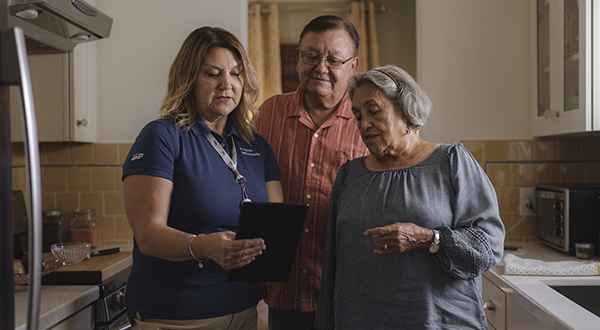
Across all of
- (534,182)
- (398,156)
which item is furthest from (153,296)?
(534,182)

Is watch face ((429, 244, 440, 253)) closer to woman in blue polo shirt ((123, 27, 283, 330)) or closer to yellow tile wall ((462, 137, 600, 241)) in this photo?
woman in blue polo shirt ((123, 27, 283, 330))

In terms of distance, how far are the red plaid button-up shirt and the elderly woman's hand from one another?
0.45m

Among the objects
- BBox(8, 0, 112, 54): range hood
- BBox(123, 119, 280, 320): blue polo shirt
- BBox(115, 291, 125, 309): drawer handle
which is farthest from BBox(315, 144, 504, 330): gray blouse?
BBox(8, 0, 112, 54): range hood

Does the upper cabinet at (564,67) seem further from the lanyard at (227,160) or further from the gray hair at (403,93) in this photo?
the lanyard at (227,160)

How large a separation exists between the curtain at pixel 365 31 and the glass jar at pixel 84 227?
315 centimetres

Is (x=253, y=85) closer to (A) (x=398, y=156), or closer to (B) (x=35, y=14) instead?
(A) (x=398, y=156)

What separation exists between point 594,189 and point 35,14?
237cm

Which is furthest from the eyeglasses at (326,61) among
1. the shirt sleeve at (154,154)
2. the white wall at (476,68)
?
the white wall at (476,68)

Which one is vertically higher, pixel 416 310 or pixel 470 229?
pixel 470 229

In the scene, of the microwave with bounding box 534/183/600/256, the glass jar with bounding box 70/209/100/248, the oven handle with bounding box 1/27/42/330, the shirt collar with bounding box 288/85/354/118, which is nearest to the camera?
the oven handle with bounding box 1/27/42/330

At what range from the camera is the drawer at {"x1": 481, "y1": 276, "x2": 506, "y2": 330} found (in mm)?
1646

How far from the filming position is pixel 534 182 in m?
2.31

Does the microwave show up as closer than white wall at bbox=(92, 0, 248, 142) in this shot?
Yes

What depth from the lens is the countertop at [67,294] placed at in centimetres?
133
